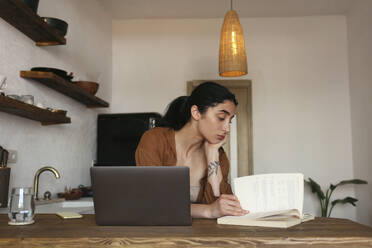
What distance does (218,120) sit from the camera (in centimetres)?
178

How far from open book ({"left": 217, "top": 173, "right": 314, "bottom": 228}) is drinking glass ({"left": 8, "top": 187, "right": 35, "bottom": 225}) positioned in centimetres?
62

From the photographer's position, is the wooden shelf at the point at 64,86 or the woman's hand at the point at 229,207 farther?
the wooden shelf at the point at 64,86

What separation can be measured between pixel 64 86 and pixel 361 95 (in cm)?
301

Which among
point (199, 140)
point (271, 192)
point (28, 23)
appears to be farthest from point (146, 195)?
point (28, 23)

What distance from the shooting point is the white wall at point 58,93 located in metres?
2.20

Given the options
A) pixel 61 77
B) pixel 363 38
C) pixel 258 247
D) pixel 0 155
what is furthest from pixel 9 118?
pixel 363 38

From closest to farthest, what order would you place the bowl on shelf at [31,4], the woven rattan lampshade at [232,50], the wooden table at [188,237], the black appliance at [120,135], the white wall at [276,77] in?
the wooden table at [188,237] < the bowl on shelf at [31,4] < the woven rattan lampshade at [232,50] < the black appliance at [120,135] < the white wall at [276,77]

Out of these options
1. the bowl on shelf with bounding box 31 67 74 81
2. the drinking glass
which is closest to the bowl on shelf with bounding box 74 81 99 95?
the bowl on shelf with bounding box 31 67 74 81

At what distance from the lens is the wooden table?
94 centimetres

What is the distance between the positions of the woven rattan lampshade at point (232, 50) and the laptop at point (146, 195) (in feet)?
5.42

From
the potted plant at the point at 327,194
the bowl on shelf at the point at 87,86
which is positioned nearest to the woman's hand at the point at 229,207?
the bowl on shelf at the point at 87,86

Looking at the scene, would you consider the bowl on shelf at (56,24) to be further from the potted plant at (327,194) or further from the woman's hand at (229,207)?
the potted plant at (327,194)

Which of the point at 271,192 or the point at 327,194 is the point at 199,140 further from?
the point at 327,194

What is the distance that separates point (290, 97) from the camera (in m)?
4.27
